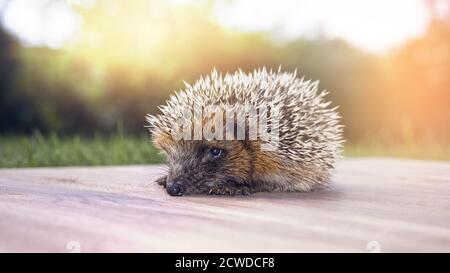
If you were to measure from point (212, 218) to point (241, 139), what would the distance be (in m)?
0.98

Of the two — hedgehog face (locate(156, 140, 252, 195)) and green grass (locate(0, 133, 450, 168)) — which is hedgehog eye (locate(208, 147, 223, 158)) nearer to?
hedgehog face (locate(156, 140, 252, 195))

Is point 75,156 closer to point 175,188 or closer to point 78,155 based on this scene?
point 78,155

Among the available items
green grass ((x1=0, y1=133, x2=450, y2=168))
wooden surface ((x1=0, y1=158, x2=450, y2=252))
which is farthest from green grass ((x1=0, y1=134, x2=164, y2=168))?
wooden surface ((x1=0, y1=158, x2=450, y2=252))

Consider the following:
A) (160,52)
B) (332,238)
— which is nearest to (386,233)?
(332,238)

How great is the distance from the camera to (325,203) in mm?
2498

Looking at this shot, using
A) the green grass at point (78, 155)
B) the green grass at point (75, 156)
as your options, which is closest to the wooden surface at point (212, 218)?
the green grass at point (78, 155)

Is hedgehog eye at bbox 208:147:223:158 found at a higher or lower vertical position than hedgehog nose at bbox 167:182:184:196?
higher

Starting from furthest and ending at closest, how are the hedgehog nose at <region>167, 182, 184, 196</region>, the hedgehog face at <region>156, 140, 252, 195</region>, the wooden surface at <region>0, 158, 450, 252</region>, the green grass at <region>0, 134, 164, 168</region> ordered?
the green grass at <region>0, 134, 164, 168</region> < the hedgehog face at <region>156, 140, 252, 195</region> < the hedgehog nose at <region>167, 182, 184, 196</region> < the wooden surface at <region>0, 158, 450, 252</region>

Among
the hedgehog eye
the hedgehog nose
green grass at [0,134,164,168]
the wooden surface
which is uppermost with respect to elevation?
the hedgehog eye

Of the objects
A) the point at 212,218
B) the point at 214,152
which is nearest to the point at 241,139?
the point at 214,152

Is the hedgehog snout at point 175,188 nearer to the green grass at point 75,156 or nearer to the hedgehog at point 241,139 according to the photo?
the hedgehog at point 241,139

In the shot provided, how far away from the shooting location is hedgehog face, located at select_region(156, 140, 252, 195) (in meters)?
2.85
